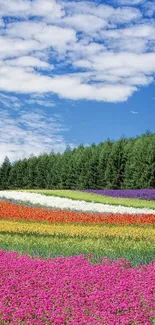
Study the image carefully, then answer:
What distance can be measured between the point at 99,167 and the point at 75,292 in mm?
56141

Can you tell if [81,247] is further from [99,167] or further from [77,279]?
[99,167]

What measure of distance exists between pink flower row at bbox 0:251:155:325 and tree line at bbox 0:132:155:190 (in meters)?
46.7

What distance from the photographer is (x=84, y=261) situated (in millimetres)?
10359

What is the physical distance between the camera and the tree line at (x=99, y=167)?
2266 inches

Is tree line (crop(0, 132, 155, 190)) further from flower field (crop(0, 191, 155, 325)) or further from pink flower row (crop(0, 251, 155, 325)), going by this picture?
pink flower row (crop(0, 251, 155, 325))

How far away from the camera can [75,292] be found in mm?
8312

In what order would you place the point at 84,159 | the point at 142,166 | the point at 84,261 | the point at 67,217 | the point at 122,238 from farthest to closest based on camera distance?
the point at 84,159 → the point at 142,166 → the point at 67,217 → the point at 122,238 → the point at 84,261

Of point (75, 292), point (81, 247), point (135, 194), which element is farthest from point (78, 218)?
point (135, 194)

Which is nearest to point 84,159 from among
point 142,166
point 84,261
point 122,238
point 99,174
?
point 99,174

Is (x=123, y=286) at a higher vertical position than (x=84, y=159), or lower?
lower

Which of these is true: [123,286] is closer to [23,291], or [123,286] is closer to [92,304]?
[92,304]

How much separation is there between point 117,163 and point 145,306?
180 feet

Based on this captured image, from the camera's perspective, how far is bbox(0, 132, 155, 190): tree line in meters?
57.6

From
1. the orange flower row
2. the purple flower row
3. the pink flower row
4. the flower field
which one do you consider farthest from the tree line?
the pink flower row
